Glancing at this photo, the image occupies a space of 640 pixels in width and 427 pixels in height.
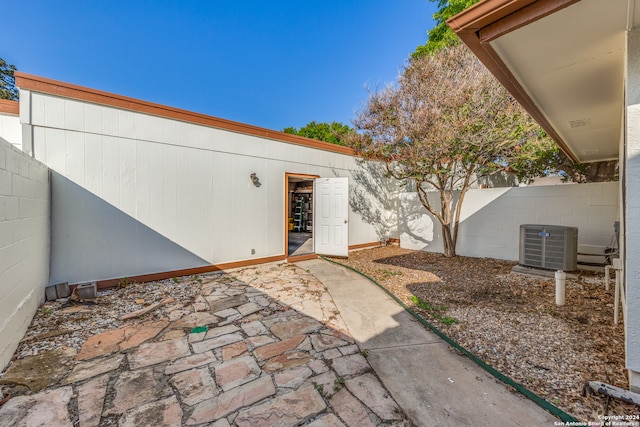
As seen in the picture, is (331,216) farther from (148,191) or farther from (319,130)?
(319,130)

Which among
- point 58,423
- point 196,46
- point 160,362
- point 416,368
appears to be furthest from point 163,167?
point 196,46

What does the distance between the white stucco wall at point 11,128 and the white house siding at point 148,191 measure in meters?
0.60

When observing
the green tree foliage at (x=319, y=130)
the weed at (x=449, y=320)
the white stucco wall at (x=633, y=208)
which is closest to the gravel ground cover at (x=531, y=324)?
the weed at (x=449, y=320)

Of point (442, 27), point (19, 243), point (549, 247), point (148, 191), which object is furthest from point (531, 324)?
point (442, 27)

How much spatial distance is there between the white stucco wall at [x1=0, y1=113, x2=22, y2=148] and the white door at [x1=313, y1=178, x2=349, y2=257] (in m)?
5.14

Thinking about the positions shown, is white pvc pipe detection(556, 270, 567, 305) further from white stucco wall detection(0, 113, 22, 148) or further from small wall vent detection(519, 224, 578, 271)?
white stucco wall detection(0, 113, 22, 148)

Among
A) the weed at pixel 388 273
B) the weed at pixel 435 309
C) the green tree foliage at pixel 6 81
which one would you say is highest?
the green tree foliage at pixel 6 81

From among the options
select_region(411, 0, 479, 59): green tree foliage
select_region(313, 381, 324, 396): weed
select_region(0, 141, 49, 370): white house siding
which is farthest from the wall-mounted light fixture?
select_region(411, 0, 479, 59): green tree foliage

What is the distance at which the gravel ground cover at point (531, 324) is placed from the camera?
194 centimetres

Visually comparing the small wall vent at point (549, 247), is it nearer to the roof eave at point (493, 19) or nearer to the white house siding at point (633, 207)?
the white house siding at point (633, 207)

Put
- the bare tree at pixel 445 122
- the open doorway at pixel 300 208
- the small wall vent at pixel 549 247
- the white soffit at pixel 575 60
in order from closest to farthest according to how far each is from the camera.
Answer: the white soffit at pixel 575 60 < the small wall vent at pixel 549 247 < the bare tree at pixel 445 122 < the open doorway at pixel 300 208

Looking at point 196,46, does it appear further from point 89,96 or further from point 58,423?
point 58,423

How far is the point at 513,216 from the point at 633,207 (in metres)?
4.82

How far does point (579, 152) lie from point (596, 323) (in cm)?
431
